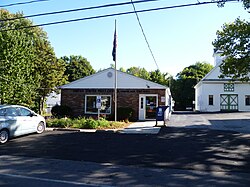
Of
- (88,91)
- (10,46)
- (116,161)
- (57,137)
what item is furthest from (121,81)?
(116,161)

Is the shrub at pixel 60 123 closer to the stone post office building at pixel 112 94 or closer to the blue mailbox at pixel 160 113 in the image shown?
the blue mailbox at pixel 160 113

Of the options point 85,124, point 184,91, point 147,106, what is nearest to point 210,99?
point 147,106

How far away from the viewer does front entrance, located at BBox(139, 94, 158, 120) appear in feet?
79.0

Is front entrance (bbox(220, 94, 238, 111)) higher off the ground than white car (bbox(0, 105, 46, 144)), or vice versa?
front entrance (bbox(220, 94, 238, 111))

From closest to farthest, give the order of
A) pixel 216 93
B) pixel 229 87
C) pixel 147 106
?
pixel 147 106, pixel 229 87, pixel 216 93

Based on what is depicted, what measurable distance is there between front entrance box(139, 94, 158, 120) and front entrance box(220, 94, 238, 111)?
18.6 metres

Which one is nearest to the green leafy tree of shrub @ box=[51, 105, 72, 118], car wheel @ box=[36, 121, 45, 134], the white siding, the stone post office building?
the white siding

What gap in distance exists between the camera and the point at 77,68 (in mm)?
60844

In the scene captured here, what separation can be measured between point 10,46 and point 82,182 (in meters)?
19.8

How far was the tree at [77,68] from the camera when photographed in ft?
195

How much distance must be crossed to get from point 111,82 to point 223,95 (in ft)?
70.3

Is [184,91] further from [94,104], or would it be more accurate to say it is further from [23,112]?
[23,112]

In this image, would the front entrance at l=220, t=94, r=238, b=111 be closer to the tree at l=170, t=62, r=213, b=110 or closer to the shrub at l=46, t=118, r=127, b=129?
the tree at l=170, t=62, r=213, b=110

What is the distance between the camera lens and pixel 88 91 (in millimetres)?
25328
